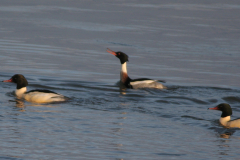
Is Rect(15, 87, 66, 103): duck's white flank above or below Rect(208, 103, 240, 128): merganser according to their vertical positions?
above

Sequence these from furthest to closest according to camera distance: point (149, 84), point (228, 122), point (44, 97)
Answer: point (149, 84) → point (44, 97) → point (228, 122)

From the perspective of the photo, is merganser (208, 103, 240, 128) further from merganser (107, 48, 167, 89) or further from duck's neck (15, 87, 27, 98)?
duck's neck (15, 87, 27, 98)

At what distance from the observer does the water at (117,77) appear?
9398 millimetres

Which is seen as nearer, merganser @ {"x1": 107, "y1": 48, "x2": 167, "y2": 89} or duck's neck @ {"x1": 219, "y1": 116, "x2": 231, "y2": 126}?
duck's neck @ {"x1": 219, "y1": 116, "x2": 231, "y2": 126}

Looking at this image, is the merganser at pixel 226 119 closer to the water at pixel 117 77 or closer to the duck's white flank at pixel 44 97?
the water at pixel 117 77

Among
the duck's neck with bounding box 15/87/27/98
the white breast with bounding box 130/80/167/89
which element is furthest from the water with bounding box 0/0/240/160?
the duck's neck with bounding box 15/87/27/98

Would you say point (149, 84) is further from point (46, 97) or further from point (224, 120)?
point (224, 120)

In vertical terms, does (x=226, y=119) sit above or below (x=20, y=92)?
below

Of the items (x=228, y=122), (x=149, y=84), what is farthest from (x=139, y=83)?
(x=228, y=122)

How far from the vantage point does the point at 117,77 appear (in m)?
18.0

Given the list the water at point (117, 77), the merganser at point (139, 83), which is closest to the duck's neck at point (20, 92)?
the water at point (117, 77)

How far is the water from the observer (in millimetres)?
9398

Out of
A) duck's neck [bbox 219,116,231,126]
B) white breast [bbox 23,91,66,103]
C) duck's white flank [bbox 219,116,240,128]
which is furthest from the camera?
white breast [bbox 23,91,66,103]

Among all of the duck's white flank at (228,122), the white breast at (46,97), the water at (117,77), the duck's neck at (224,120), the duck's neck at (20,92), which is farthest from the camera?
the duck's neck at (20,92)
